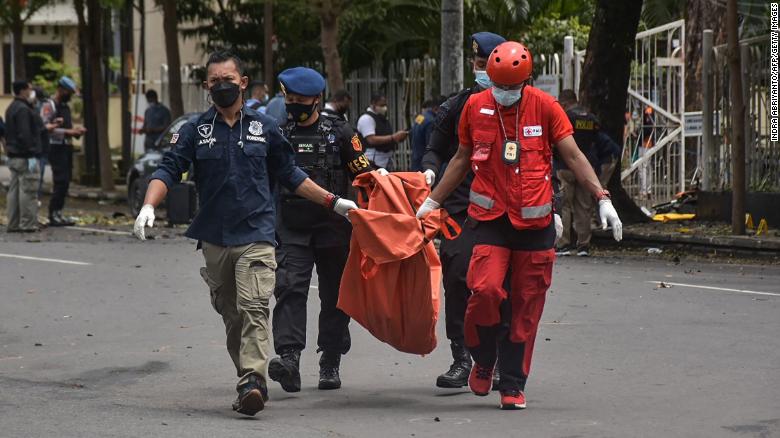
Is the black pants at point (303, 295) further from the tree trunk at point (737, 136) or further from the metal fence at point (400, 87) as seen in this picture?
the metal fence at point (400, 87)

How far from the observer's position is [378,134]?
18469mm

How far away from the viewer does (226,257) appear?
24.3 ft

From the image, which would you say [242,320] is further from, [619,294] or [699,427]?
[619,294]

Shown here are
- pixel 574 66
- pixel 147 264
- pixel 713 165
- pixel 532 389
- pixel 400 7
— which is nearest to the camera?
pixel 532 389

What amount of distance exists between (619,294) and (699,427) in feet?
18.0

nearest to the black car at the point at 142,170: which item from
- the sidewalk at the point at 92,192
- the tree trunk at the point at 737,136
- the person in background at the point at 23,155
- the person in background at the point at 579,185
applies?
the person in background at the point at 23,155

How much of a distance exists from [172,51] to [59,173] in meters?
7.79

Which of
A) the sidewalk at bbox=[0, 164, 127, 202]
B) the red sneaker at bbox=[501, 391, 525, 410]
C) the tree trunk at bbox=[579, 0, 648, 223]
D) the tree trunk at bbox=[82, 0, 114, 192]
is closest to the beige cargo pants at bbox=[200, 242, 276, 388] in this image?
the red sneaker at bbox=[501, 391, 525, 410]

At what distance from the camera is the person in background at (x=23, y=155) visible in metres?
18.6

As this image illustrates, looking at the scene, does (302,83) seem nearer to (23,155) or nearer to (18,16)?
(23,155)

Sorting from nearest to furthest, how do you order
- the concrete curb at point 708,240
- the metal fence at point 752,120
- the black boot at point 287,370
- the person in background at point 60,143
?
the black boot at point 287,370 → the concrete curb at point 708,240 → the metal fence at point 752,120 → the person in background at point 60,143

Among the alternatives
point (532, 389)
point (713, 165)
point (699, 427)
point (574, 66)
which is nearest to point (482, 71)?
point (532, 389)

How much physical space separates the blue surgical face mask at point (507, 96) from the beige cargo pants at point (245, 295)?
1370 mm

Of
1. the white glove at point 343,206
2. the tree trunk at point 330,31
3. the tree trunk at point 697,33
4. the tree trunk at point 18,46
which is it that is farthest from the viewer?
the tree trunk at point 18,46
